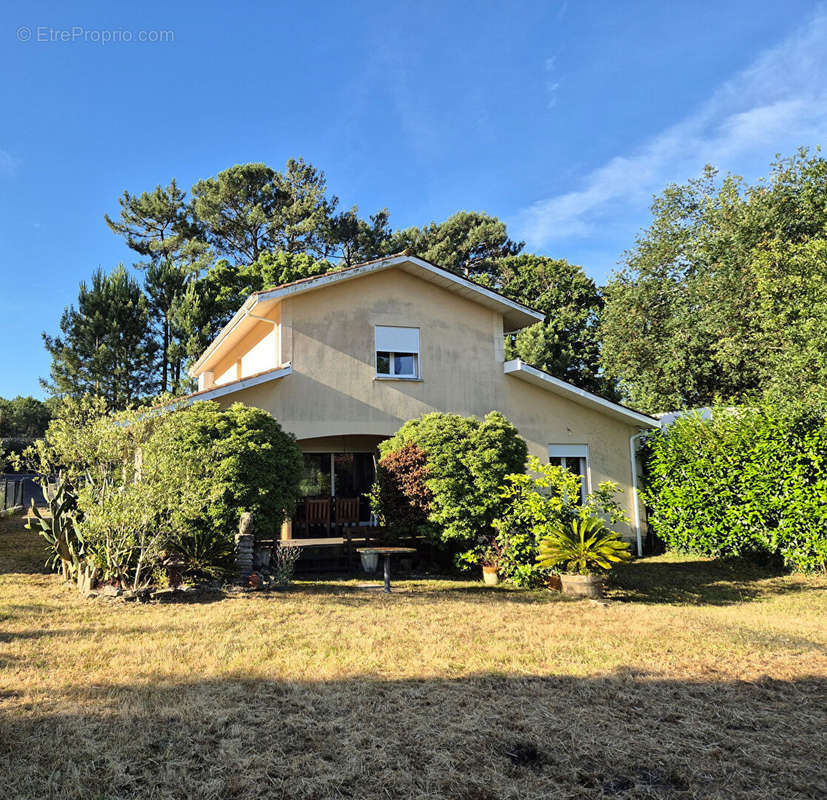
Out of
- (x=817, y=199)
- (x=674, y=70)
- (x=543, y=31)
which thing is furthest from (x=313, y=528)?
(x=817, y=199)

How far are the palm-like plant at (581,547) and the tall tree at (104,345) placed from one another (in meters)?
25.1

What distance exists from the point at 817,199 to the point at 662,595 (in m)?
19.8

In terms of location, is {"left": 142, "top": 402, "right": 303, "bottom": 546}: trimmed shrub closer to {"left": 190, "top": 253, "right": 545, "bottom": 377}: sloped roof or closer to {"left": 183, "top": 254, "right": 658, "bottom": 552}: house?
{"left": 183, "top": 254, "right": 658, "bottom": 552}: house

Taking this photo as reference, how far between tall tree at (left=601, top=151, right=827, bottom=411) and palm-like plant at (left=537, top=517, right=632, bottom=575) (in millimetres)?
10310

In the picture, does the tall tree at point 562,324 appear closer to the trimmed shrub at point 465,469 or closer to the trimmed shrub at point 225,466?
the trimmed shrub at point 465,469

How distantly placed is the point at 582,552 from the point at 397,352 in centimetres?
774

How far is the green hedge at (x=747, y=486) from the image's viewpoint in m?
12.2

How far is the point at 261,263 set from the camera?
113 ft

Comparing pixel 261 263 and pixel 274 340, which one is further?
pixel 261 263

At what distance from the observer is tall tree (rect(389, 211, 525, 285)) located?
4394 cm

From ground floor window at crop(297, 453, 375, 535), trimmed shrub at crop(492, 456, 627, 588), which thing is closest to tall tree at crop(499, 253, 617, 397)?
ground floor window at crop(297, 453, 375, 535)

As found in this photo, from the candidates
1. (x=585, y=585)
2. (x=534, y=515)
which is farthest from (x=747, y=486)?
(x=534, y=515)

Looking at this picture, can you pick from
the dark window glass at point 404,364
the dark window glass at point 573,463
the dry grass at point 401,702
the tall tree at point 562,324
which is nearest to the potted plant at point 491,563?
the dry grass at point 401,702

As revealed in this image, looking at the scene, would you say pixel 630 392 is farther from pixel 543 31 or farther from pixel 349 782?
pixel 349 782
